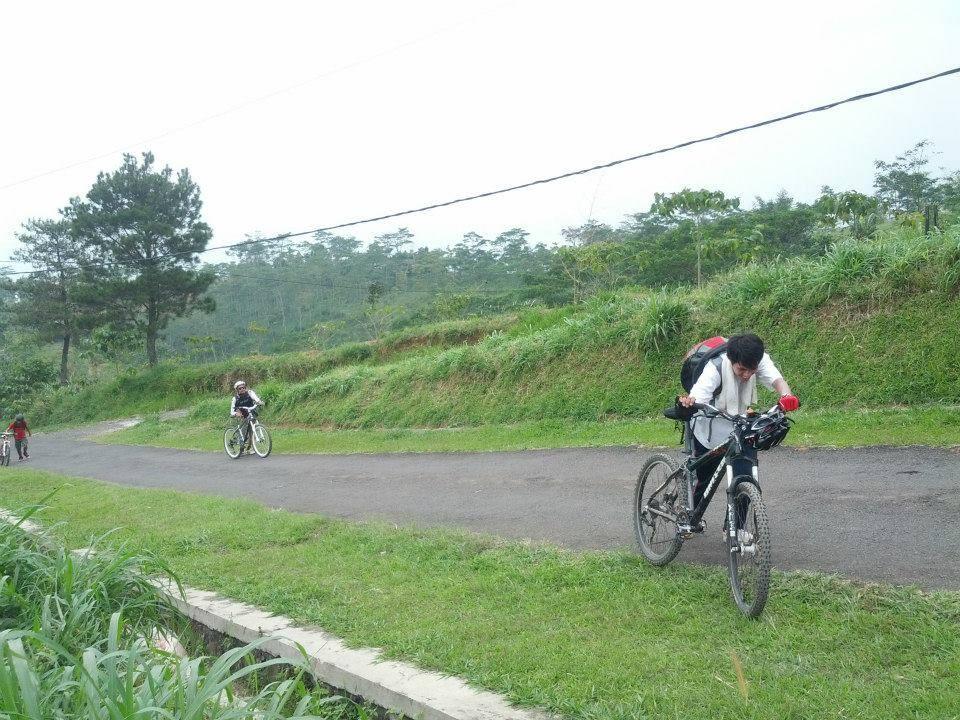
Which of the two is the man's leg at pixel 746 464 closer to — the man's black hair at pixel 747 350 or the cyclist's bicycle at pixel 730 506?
the cyclist's bicycle at pixel 730 506

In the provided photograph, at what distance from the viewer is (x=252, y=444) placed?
1841 cm

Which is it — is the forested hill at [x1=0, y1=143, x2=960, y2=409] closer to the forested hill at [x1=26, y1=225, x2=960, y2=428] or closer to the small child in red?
the forested hill at [x1=26, y1=225, x2=960, y2=428]

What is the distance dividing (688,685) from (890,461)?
5471 millimetres

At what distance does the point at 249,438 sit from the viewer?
714 inches

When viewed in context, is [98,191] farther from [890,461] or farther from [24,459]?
[890,461]

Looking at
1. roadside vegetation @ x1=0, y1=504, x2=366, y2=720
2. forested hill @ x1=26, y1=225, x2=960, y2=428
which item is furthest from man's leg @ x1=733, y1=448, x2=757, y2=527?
forested hill @ x1=26, y1=225, x2=960, y2=428

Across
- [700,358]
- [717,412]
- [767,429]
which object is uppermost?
[700,358]

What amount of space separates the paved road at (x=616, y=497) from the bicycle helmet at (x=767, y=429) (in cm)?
106

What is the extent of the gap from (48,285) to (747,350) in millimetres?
52698

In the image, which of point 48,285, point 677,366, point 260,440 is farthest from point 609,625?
point 48,285

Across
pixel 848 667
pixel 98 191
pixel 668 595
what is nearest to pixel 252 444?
pixel 668 595

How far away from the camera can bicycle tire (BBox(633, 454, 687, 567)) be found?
5.76m

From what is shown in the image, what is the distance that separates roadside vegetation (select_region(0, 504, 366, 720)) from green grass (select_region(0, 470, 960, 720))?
650 millimetres

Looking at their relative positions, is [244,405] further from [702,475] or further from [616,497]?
[702,475]
